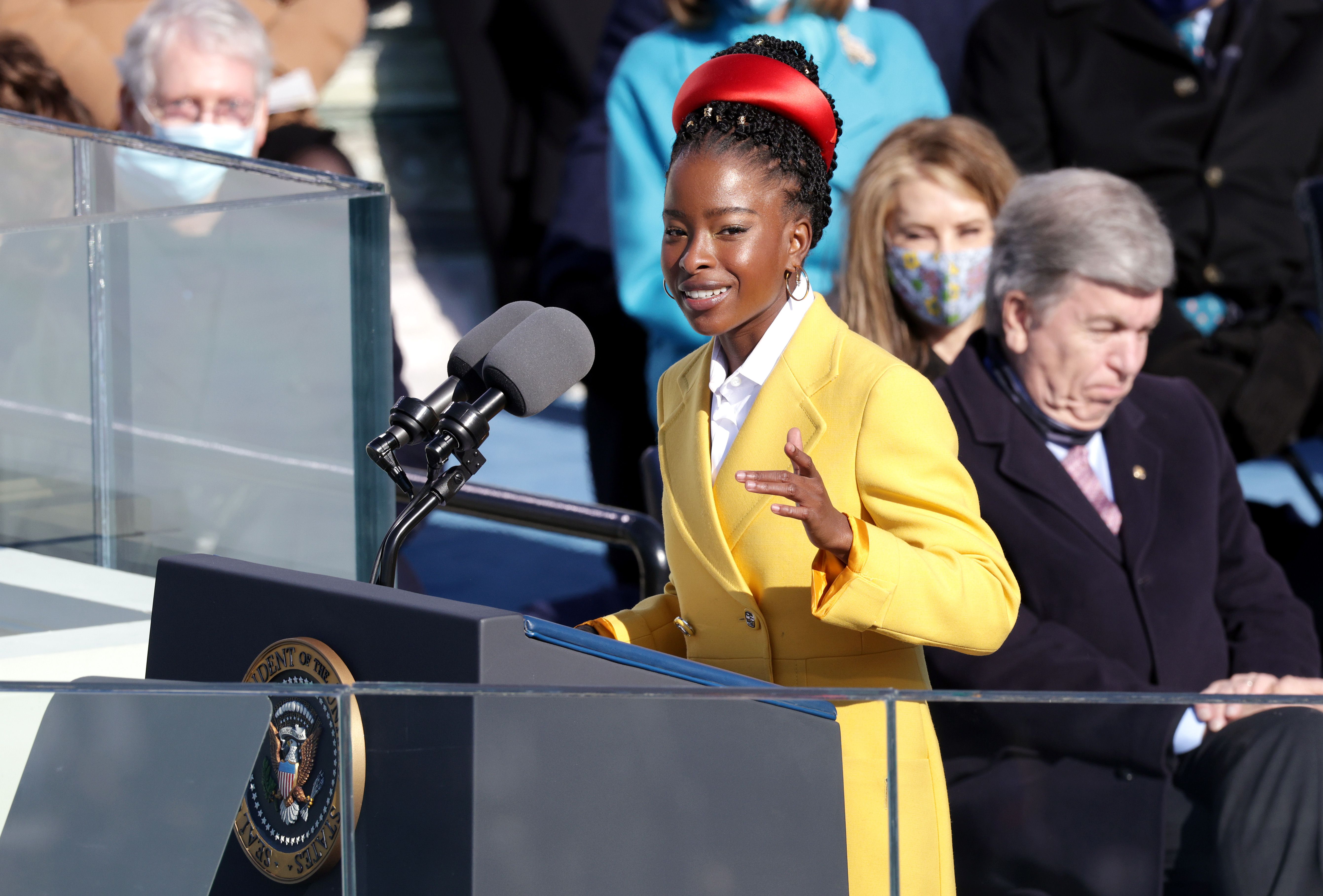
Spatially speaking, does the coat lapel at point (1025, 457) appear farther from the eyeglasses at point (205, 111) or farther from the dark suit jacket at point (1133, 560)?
the eyeglasses at point (205, 111)

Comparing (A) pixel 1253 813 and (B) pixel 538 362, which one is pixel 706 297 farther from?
(A) pixel 1253 813

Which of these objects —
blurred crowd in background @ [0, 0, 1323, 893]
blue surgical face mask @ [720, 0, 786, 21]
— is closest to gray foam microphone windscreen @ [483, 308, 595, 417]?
blurred crowd in background @ [0, 0, 1323, 893]

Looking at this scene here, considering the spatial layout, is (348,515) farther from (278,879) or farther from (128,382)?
(278,879)

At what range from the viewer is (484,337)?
3.97ft

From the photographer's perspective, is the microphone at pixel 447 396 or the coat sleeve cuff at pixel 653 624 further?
the coat sleeve cuff at pixel 653 624

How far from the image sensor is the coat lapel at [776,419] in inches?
50.8

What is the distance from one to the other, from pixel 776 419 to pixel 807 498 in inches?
8.0

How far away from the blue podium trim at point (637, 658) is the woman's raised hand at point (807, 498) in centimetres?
13

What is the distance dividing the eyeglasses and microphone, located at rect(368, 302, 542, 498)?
1992mm

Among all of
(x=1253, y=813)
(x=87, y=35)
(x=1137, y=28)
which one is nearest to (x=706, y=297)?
(x=1253, y=813)

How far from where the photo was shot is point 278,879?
1.05 meters

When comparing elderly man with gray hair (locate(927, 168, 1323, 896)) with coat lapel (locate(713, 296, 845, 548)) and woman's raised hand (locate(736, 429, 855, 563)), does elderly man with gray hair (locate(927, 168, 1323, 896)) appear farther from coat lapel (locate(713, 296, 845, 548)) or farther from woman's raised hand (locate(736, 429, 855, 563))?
woman's raised hand (locate(736, 429, 855, 563))

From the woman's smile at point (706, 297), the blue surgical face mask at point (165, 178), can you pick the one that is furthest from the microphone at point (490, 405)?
the blue surgical face mask at point (165, 178)

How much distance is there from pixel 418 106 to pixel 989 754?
5.03 m
